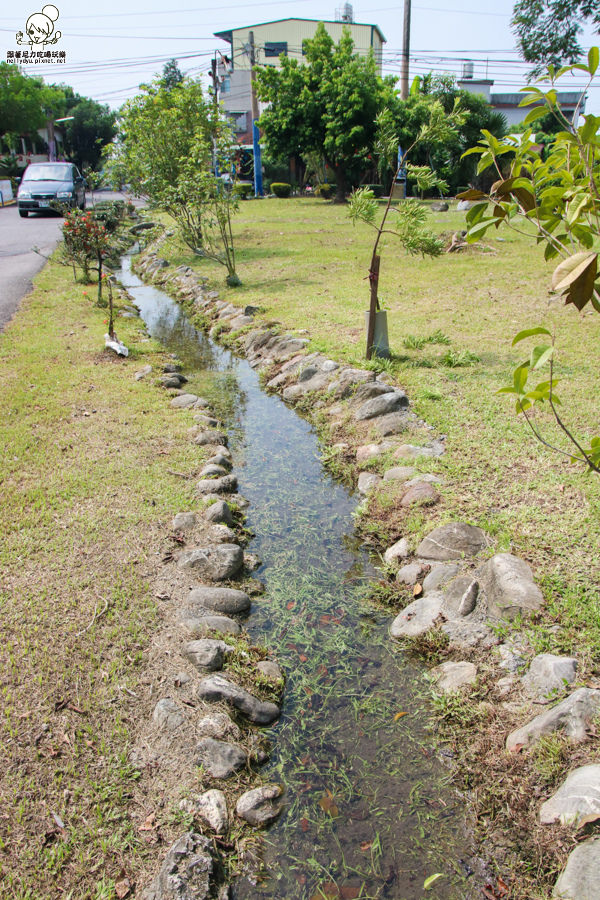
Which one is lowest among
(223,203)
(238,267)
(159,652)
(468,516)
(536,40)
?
(159,652)

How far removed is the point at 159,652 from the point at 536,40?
59.8 feet

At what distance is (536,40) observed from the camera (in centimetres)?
1582

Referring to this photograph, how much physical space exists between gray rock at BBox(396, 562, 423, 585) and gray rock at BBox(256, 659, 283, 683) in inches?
40.5

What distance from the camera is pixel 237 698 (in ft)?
9.45

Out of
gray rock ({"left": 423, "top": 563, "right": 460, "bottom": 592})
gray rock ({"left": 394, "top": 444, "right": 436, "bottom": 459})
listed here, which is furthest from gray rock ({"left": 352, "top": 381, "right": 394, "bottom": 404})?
gray rock ({"left": 423, "top": 563, "right": 460, "bottom": 592})

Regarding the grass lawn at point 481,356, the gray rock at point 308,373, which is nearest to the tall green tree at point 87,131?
the grass lawn at point 481,356

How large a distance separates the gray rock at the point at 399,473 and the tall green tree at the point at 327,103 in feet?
67.5

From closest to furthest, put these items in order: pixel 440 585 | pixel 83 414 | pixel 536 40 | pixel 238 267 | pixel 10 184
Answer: pixel 440 585 < pixel 83 414 < pixel 238 267 < pixel 536 40 < pixel 10 184

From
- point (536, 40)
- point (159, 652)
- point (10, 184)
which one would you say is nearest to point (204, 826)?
point (159, 652)

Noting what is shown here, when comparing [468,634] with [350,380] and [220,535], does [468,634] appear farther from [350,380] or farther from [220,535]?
[350,380]

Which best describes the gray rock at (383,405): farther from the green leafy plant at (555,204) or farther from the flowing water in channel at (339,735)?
the green leafy plant at (555,204)

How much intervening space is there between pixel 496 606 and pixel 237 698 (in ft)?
4.54

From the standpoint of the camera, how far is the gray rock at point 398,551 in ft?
13.1

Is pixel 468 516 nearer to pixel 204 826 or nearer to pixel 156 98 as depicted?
pixel 204 826
